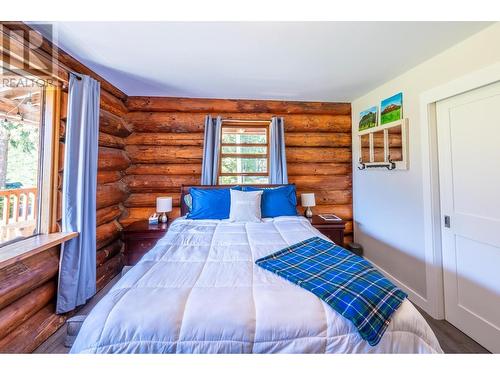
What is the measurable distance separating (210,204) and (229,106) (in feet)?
4.99

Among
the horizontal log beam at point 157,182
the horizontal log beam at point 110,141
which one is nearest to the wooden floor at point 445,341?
the horizontal log beam at point 157,182

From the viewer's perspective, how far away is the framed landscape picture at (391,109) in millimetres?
2411

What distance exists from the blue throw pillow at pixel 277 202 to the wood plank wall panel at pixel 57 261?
177 cm

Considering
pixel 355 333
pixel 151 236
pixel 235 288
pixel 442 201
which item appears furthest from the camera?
pixel 151 236

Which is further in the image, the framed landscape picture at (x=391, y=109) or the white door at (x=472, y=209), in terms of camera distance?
the framed landscape picture at (x=391, y=109)

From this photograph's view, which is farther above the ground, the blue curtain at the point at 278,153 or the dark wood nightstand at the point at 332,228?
the blue curtain at the point at 278,153

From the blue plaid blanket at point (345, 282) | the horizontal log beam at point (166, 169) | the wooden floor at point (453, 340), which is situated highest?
the horizontal log beam at point (166, 169)

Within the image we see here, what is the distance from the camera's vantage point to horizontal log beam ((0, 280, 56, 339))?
1.49 m

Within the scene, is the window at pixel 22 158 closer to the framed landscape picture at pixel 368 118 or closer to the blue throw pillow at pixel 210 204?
Result: the blue throw pillow at pixel 210 204

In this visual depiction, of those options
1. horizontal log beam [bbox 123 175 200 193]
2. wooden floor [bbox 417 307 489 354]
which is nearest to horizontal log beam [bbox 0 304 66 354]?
horizontal log beam [bbox 123 175 200 193]
